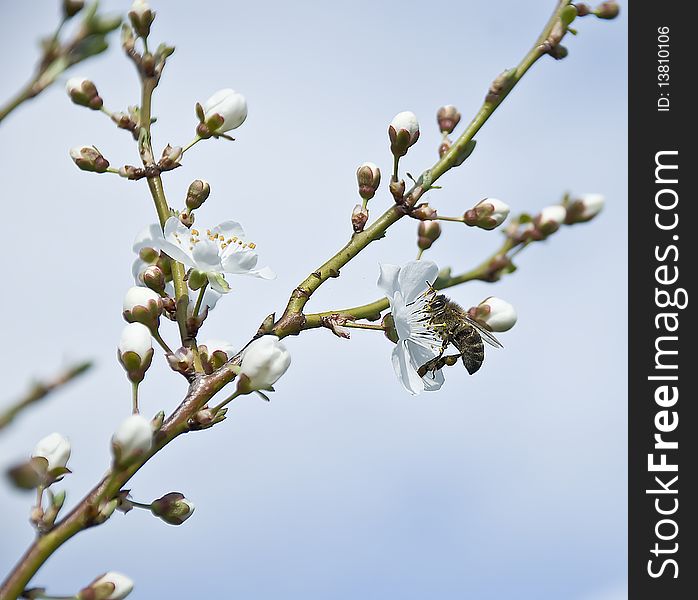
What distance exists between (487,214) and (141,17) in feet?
3.88

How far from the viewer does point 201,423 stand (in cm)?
199

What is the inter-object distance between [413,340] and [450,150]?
2.01 feet

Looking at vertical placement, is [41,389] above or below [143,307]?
below

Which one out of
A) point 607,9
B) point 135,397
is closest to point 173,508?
point 135,397

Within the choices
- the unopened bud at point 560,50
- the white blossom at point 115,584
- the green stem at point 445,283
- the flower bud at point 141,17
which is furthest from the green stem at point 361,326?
the flower bud at point 141,17

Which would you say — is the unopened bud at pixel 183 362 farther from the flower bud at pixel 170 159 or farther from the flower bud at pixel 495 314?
the flower bud at pixel 495 314

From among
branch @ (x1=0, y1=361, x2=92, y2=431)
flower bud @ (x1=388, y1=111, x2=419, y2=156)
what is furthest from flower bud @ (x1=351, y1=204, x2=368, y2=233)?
branch @ (x1=0, y1=361, x2=92, y2=431)

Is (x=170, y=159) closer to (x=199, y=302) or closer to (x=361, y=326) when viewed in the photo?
(x=199, y=302)

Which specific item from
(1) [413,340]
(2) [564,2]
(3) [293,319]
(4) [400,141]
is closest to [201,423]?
(3) [293,319]

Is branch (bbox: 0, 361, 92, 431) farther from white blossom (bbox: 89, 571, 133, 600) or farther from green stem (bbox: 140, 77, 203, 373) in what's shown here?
Answer: green stem (bbox: 140, 77, 203, 373)

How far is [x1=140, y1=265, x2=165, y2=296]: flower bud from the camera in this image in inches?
93.9

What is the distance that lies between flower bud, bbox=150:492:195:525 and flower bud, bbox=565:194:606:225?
1.26 meters

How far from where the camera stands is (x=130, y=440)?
1764 mm

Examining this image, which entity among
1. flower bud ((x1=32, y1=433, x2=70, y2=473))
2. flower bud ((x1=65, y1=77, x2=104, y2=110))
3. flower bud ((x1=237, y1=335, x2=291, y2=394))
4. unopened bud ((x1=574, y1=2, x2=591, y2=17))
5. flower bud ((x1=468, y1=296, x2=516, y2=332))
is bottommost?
flower bud ((x1=32, y1=433, x2=70, y2=473))
